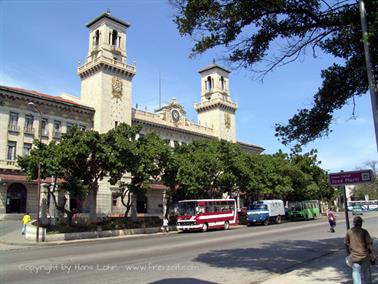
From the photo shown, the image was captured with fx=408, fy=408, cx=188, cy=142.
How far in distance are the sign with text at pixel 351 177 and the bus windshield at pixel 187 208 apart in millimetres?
25950

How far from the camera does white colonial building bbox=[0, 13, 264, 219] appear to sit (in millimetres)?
42594

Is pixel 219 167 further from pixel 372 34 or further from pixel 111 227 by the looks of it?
pixel 372 34

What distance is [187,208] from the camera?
35.8 meters

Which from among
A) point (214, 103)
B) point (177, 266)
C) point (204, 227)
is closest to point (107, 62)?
point (214, 103)

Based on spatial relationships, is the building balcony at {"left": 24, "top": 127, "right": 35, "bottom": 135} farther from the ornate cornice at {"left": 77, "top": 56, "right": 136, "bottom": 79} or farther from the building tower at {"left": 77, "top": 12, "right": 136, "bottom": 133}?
the ornate cornice at {"left": 77, "top": 56, "right": 136, "bottom": 79}

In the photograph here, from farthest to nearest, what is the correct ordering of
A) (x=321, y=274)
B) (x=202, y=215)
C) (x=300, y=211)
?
(x=300, y=211) → (x=202, y=215) → (x=321, y=274)

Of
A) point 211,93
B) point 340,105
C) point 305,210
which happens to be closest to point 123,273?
point 340,105

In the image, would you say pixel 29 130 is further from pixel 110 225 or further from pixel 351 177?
pixel 351 177

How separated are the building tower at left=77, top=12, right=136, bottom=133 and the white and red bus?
19.6 metres

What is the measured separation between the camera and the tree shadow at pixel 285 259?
479 inches

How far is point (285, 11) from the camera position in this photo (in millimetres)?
9539

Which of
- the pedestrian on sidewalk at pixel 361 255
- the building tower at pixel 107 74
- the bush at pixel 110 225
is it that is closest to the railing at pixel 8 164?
the building tower at pixel 107 74

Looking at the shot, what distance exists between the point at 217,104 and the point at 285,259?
59.8 meters

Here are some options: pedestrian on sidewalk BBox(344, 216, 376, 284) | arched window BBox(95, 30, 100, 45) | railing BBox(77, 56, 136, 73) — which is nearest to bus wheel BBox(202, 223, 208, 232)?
railing BBox(77, 56, 136, 73)
